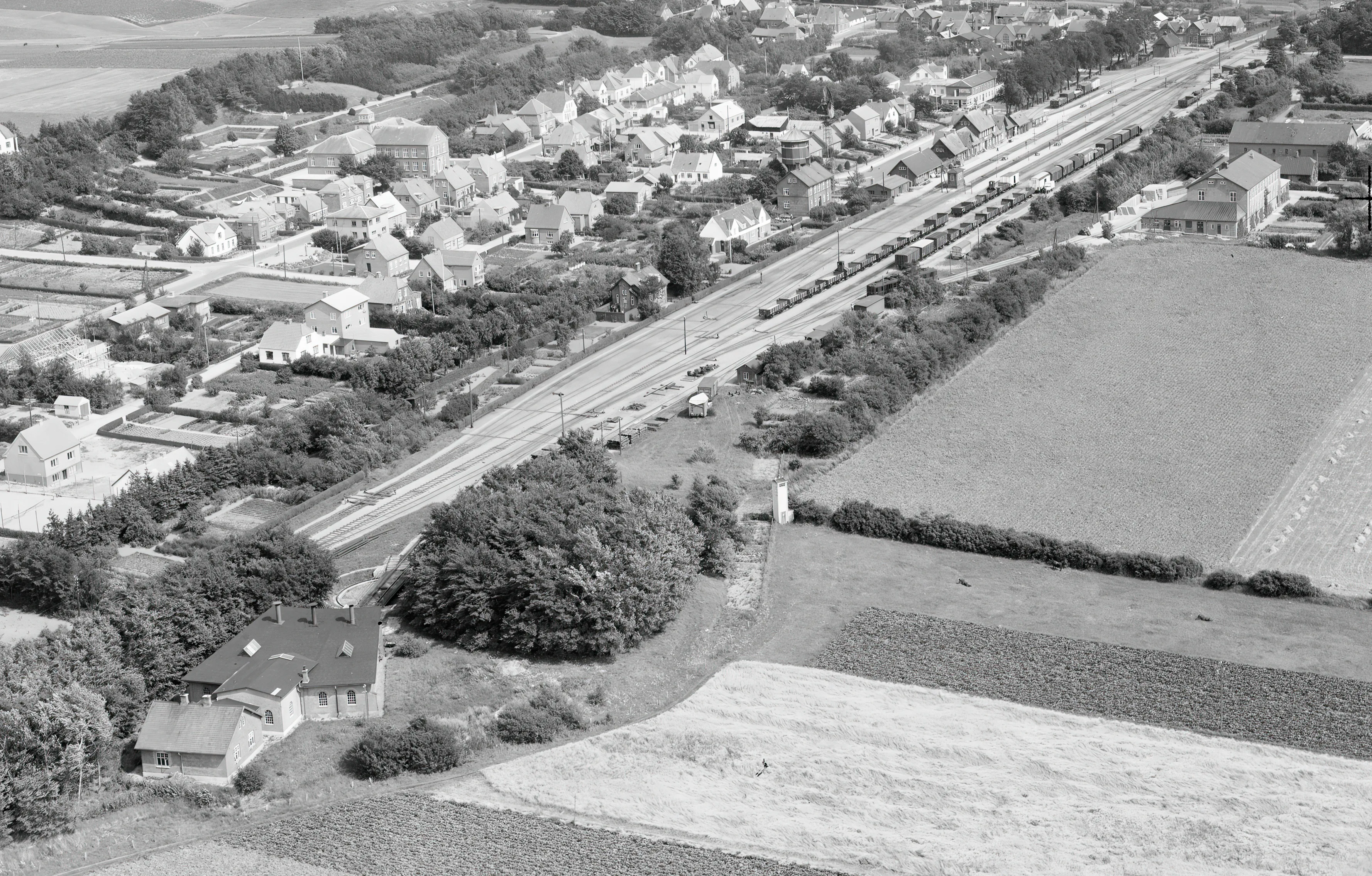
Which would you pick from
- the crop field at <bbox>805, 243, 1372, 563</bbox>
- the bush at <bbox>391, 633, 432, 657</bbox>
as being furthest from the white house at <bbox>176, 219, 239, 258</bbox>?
the bush at <bbox>391, 633, 432, 657</bbox>

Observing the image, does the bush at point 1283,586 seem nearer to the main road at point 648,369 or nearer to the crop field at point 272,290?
the main road at point 648,369

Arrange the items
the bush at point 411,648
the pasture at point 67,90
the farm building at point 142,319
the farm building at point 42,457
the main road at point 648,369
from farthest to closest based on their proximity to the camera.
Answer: the pasture at point 67,90 < the farm building at point 142,319 < the farm building at point 42,457 < the main road at point 648,369 < the bush at point 411,648

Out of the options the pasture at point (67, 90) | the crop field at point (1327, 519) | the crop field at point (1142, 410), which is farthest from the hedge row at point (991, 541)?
the pasture at point (67, 90)

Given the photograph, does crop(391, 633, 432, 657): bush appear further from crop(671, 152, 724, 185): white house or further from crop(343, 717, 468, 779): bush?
crop(671, 152, 724, 185): white house

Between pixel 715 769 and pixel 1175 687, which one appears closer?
pixel 715 769

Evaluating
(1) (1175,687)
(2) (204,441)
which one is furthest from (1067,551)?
(2) (204,441)

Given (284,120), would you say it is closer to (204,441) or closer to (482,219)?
(482,219)
